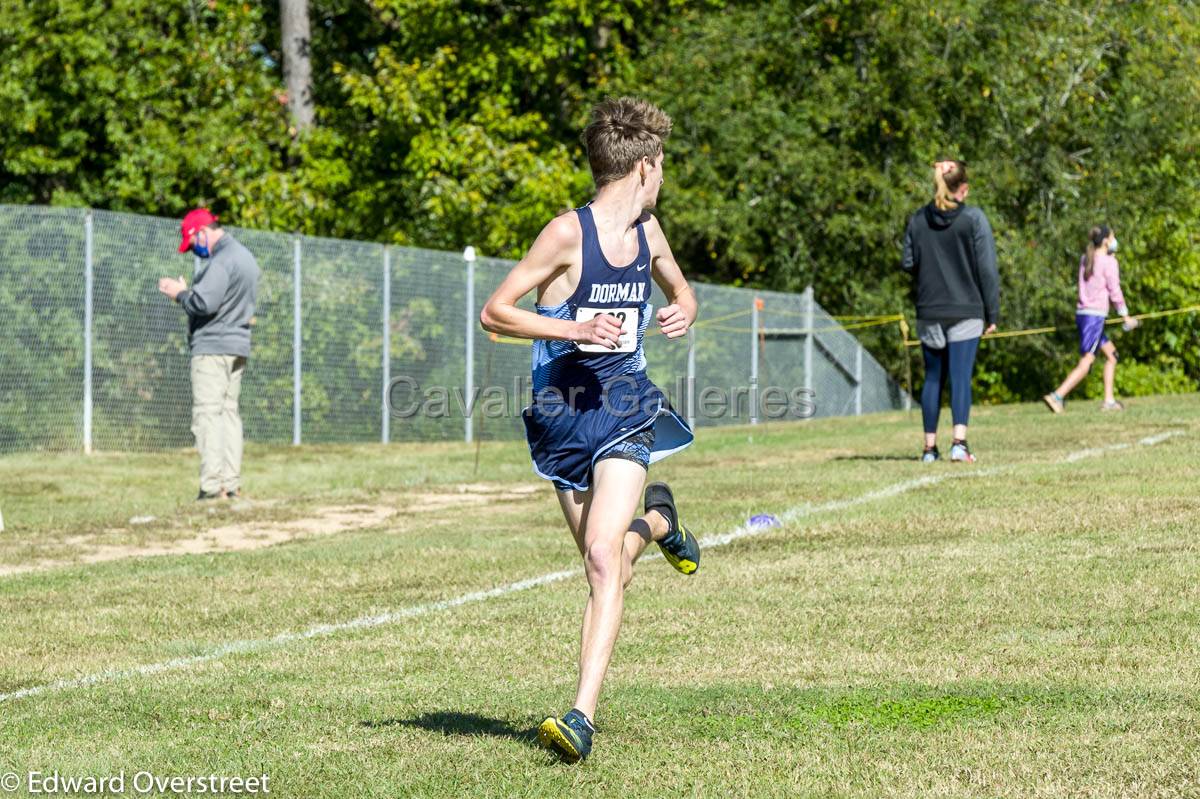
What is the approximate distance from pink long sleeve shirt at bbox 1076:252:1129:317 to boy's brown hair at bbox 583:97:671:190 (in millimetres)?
13873

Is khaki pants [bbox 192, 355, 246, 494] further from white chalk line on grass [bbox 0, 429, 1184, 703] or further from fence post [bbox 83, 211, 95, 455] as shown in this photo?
fence post [bbox 83, 211, 95, 455]

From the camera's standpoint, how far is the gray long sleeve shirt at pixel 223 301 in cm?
1269

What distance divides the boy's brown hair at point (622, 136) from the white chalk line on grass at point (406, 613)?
2761 mm

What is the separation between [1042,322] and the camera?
27000 millimetres

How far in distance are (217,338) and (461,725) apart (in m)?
7.93

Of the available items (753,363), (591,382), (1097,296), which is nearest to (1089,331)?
(1097,296)

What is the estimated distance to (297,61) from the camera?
27.4 metres

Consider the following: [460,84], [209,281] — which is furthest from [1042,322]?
[209,281]

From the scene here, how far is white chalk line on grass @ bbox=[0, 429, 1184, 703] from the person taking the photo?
6.48m

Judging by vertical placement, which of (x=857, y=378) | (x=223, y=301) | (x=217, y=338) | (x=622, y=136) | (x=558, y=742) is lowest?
(x=558, y=742)

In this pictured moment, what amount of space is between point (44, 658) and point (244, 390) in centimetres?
1220

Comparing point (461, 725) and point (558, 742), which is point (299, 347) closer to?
point (461, 725)

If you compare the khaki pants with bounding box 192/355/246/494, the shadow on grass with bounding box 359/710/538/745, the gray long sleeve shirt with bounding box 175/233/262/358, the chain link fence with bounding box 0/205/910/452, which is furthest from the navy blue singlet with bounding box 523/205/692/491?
the chain link fence with bounding box 0/205/910/452

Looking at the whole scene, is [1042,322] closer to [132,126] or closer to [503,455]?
[503,455]
